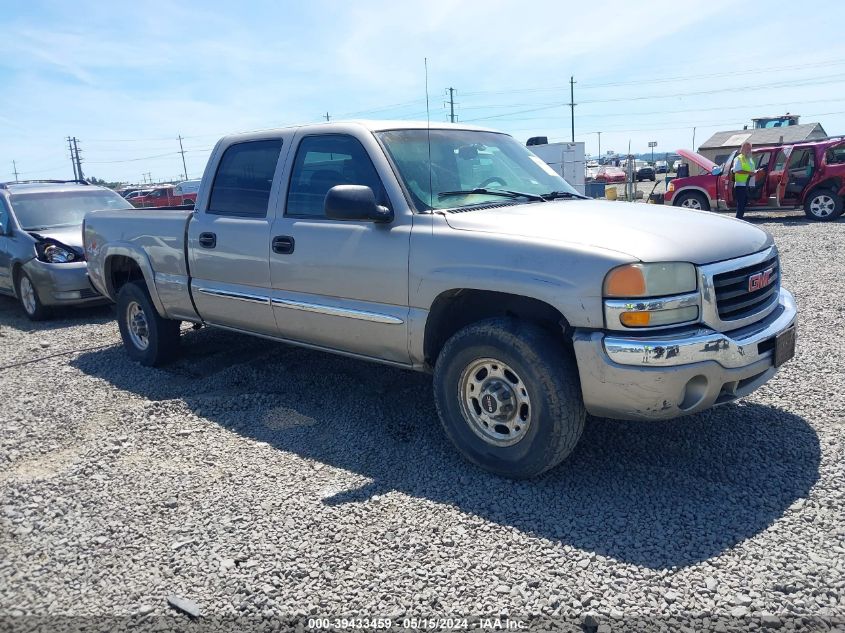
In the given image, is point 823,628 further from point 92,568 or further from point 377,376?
point 377,376

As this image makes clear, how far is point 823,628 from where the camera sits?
2.43m

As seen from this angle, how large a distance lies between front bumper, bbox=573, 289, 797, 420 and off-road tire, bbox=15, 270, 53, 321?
301 inches

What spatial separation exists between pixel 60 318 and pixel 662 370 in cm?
817

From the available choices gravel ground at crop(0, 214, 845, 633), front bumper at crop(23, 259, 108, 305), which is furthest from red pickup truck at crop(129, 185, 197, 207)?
gravel ground at crop(0, 214, 845, 633)

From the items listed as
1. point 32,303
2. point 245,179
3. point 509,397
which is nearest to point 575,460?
point 509,397

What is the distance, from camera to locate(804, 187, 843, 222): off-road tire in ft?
49.7

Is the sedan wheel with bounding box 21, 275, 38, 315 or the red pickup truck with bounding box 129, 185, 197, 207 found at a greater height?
the red pickup truck with bounding box 129, 185, 197, 207

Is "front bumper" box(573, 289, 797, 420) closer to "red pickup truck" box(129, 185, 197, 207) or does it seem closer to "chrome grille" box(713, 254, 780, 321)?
"chrome grille" box(713, 254, 780, 321)

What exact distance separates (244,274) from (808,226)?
45.0 feet

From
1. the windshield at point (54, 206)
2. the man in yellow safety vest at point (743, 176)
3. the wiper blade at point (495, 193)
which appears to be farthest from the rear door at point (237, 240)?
the man in yellow safety vest at point (743, 176)

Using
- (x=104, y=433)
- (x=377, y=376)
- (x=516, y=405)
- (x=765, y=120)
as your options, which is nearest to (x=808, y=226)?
(x=377, y=376)

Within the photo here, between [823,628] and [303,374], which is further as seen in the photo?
[303,374]

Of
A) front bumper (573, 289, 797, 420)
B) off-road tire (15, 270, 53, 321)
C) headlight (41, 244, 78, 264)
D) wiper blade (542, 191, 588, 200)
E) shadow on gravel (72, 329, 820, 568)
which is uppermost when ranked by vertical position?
wiper blade (542, 191, 588, 200)

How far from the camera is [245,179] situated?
16.5 feet
